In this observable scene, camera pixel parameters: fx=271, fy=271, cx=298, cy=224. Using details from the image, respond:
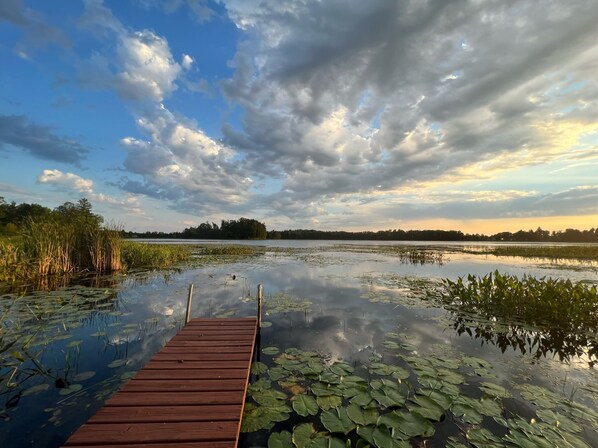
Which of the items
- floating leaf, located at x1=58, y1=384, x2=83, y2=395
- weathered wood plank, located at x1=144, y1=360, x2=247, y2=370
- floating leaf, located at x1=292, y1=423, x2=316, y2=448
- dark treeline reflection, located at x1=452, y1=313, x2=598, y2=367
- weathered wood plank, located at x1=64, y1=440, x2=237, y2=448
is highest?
weathered wood plank, located at x1=64, y1=440, x2=237, y2=448

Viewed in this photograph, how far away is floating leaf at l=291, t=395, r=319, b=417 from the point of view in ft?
13.6

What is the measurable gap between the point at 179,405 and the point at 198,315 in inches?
264

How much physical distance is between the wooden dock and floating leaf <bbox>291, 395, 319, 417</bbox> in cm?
85

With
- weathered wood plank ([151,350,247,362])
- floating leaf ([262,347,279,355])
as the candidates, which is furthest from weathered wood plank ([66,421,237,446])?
floating leaf ([262,347,279,355])

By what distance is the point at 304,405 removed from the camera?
14.2 feet

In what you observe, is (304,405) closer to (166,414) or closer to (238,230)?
(166,414)

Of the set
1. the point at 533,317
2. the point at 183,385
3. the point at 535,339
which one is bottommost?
the point at 535,339

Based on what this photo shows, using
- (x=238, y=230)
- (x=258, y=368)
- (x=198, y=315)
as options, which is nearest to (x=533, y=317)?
(x=258, y=368)

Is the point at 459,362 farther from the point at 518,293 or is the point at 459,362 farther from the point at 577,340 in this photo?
the point at 518,293

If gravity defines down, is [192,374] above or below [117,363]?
above

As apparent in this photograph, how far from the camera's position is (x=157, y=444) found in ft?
10.2

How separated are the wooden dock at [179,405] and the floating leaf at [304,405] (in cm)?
85

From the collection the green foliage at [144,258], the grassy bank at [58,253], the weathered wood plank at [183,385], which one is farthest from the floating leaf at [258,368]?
the green foliage at [144,258]

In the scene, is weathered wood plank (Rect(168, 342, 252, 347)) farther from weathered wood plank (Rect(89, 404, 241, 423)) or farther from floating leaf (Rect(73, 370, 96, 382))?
weathered wood plank (Rect(89, 404, 241, 423))
